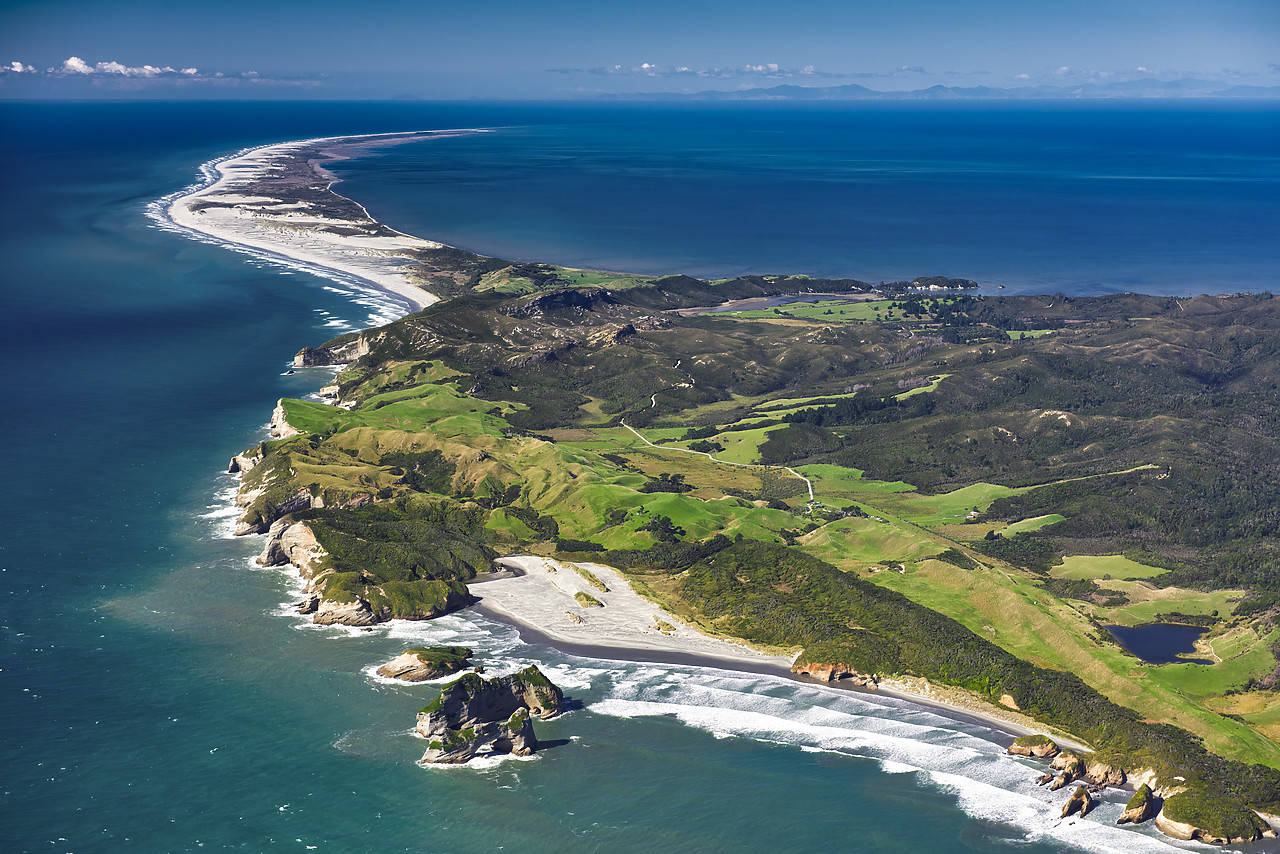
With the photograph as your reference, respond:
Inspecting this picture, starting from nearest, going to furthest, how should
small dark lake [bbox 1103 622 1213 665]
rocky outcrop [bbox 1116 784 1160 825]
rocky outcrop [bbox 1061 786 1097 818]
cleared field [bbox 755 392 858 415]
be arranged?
1. rocky outcrop [bbox 1116 784 1160 825]
2. rocky outcrop [bbox 1061 786 1097 818]
3. small dark lake [bbox 1103 622 1213 665]
4. cleared field [bbox 755 392 858 415]

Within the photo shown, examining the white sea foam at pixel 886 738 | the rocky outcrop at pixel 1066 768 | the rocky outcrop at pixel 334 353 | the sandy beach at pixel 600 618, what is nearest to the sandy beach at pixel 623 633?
the sandy beach at pixel 600 618

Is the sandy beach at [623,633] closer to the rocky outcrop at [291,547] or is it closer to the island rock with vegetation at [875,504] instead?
the island rock with vegetation at [875,504]

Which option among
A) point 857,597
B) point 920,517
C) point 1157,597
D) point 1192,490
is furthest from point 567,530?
point 1192,490

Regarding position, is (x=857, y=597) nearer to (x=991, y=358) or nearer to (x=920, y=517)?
(x=920, y=517)

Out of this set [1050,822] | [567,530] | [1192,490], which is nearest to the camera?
[1050,822]

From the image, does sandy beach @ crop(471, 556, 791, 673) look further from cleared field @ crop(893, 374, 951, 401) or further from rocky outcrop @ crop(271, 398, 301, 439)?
cleared field @ crop(893, 374, 951, 401)

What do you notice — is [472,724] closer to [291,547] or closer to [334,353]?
[291,547]

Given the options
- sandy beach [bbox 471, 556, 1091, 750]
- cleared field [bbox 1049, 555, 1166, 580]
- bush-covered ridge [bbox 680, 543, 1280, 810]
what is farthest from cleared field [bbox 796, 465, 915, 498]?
sandy beach [bbox 471, 556, 1091, 750]
